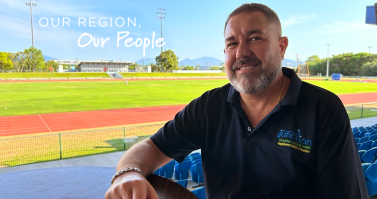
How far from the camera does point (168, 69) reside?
8844 cm

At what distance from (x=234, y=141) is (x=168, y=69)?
8759cm

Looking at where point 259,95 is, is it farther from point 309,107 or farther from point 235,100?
point 309,107

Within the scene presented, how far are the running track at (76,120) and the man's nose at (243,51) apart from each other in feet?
38.7

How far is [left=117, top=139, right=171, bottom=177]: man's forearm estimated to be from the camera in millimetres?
1623

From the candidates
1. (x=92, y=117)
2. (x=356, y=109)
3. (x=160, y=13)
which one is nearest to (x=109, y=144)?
(x=92, y=117)

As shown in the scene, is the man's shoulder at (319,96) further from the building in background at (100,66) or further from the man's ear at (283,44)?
the building in background at (100,66)

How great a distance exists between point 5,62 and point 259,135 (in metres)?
73.1

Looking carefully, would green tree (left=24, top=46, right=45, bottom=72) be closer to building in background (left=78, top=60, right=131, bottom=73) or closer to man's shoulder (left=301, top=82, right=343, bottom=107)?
building in background (left=78, top=60, right=131, bottom=73)

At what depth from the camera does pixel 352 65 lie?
6781 cm

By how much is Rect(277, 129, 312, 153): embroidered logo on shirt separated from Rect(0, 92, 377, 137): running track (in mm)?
12017

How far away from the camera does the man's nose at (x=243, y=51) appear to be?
5.35 feet

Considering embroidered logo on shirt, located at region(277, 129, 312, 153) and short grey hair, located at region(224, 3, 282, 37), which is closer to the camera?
embroidered logo on shirt, located at region(277, 129, 312, 153)

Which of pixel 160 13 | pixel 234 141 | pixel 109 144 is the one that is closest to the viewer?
pixel 234 141

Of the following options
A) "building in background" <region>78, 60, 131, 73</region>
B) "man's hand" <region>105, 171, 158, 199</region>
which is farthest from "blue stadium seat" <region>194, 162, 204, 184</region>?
"building in background" <region>78, 60, 131, 73</region>
